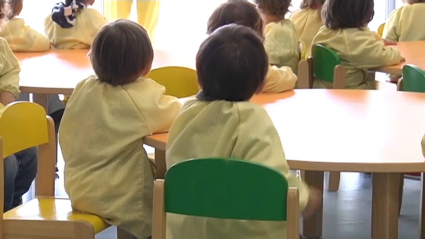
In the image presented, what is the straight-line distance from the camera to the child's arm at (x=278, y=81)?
8.46 ft

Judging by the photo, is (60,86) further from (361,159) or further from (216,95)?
(361,159)

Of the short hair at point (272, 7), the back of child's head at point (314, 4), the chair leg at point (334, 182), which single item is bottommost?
the chair leg at point (334, 182)

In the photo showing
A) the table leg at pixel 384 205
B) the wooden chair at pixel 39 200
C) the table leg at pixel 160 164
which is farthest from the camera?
the table leg at pixel 160 164

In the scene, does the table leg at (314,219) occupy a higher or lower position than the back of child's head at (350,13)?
lower

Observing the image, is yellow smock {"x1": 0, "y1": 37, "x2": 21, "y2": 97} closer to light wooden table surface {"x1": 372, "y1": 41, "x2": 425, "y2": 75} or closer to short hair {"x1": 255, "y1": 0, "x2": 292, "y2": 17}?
short hair {"x1": 255, "y1": 0, "x2": 292, "y2": 17}

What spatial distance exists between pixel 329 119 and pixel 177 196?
78 cm

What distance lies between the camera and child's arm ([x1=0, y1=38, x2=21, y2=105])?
2768mm

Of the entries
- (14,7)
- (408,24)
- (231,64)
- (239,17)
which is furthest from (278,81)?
(408,24)

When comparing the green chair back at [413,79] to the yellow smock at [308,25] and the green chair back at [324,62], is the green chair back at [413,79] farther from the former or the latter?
the yellow smock at [308,25]

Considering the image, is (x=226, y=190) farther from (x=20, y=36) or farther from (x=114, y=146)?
(x=20, y=36)

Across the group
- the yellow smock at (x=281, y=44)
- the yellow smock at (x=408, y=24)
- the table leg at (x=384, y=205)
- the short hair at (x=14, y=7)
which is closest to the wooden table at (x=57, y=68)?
the short hair at (x=14, y=7)

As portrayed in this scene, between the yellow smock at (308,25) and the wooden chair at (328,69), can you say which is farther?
the yellow smock at (308,25)

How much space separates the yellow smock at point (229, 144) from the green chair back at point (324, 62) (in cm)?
157

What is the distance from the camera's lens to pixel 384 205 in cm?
215
